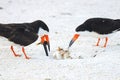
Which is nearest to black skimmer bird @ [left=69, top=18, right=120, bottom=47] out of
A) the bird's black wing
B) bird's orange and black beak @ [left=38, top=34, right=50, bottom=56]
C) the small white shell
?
bird's orange and black beak @ [left=38, top=34, right=50, bottom=56]

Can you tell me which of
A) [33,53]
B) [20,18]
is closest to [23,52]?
[33,53]

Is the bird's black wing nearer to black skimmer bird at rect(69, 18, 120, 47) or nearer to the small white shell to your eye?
the small white shell

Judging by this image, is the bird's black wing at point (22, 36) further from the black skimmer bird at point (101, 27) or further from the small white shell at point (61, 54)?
the black skimmer bird at point (101, 27)

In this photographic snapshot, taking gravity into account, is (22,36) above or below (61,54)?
above

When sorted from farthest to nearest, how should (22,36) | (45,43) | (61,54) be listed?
(45,43)
(61,54)
(22,36)

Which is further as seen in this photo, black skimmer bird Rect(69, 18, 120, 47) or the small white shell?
black skimmer bird Rect(69, 18, 120, 47)

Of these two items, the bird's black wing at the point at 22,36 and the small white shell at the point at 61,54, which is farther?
the small white shell at the point at 61,54

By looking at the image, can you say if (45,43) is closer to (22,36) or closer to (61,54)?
(61,54)

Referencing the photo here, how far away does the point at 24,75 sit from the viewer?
6.50 m

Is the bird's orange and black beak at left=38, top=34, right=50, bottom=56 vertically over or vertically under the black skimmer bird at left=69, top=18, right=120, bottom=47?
under

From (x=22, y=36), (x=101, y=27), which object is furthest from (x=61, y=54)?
(x=101, y=27)

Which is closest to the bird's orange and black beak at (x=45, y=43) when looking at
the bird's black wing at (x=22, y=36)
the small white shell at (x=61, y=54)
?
the small white shell at (x=61, y=54)

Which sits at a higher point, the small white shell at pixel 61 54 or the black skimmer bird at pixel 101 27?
the black skimmer bird at pixel 101 27

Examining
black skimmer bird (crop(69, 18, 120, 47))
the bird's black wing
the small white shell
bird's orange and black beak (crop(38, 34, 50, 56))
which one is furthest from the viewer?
black skimmer bird (crop(69, 18, 120, 47))
